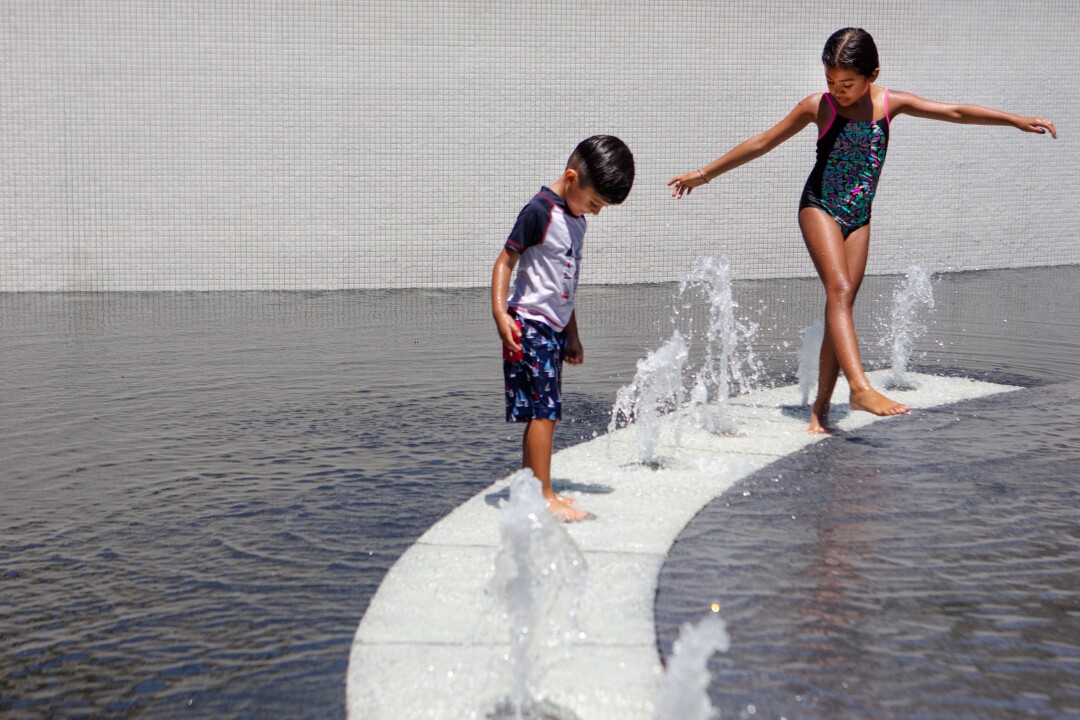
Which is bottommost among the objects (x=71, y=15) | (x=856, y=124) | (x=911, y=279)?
(x=911, y=279)

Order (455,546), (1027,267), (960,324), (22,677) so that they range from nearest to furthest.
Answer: (22,677)
(455,546)
(960,324)
(1027,267)

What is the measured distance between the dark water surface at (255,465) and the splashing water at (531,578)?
402 mm

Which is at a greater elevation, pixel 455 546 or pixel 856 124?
pixel 856 124

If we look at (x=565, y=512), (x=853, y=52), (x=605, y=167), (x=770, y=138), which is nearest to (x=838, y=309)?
(x=770, y=138)

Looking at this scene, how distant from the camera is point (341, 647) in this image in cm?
302

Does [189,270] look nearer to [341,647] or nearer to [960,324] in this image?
[960,324]

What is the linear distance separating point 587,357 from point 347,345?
5.15 ft

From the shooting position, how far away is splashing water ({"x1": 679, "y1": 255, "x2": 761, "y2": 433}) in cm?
552

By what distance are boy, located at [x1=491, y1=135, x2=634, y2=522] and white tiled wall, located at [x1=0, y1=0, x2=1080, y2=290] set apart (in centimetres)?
833

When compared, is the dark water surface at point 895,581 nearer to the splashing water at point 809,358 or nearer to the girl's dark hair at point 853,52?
the splashing water at point 809,358

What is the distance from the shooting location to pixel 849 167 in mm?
5438

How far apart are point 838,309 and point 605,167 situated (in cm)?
172

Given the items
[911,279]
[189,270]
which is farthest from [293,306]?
[911,279]

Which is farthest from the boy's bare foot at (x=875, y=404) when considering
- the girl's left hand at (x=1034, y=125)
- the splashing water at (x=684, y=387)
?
the girl's left hand at (x=1034, y=125)
